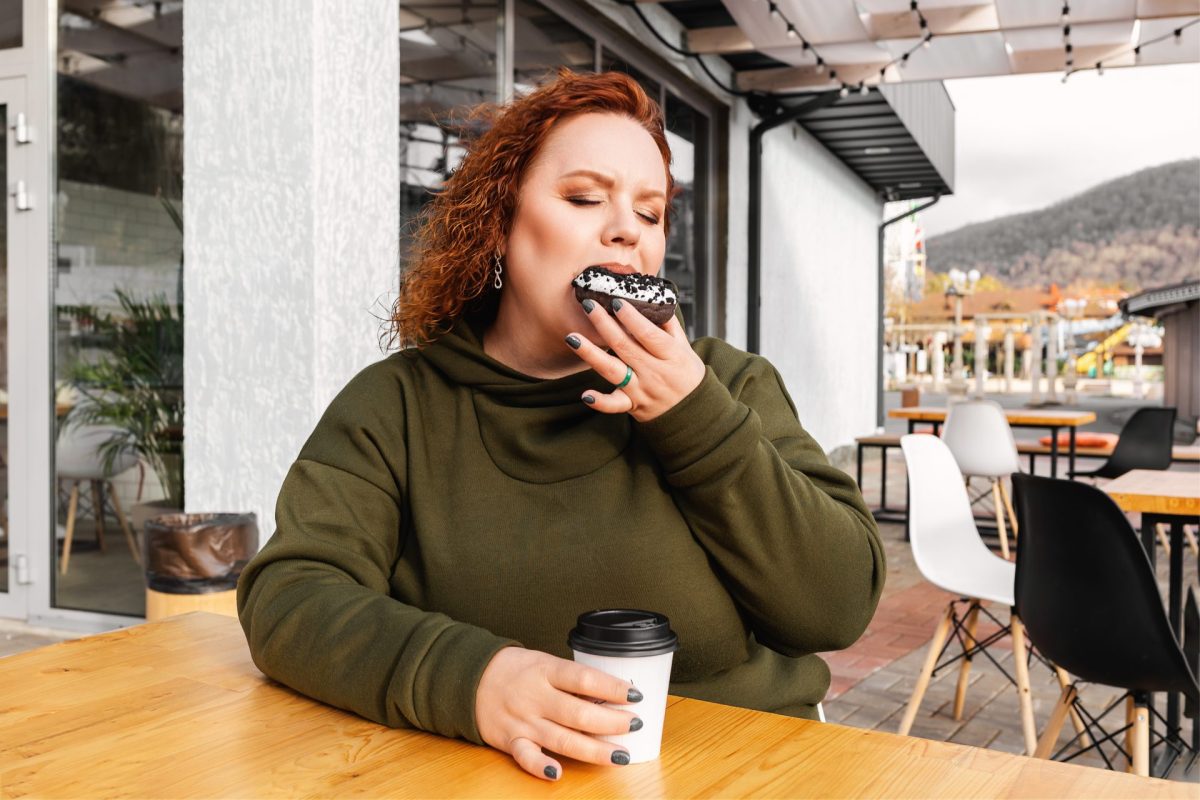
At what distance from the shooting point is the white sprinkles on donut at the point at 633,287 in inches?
39.4

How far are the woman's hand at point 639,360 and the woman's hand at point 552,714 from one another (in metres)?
0.26

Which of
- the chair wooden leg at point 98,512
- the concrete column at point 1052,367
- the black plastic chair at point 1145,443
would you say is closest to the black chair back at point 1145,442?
the black plastic chair at point 1145,443

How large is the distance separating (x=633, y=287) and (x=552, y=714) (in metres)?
0.40

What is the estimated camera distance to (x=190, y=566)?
2744 mm

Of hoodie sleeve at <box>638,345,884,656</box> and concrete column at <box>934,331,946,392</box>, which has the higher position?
concrete column at <box>934,331,946,392</box>

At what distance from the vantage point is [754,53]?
7512 millimetres

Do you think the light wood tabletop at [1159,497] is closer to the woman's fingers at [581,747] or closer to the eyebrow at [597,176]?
the eyebrow at [597,176]

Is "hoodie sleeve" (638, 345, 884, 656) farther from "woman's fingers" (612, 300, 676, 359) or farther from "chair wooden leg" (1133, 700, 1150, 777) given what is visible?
"chair wooden leg" (1133, 700, 1150, 777)

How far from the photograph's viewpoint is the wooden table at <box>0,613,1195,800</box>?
2.66ft

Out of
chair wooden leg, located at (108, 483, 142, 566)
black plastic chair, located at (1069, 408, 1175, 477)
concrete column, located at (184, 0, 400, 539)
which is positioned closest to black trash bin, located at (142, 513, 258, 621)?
concrete column, located at (184, 0, 400, 539)

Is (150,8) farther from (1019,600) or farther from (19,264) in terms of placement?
(1019,600)

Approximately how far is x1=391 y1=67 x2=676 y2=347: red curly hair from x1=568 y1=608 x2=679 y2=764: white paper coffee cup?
0.64 meters

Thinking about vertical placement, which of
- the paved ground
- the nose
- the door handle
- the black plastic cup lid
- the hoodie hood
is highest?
the door handle

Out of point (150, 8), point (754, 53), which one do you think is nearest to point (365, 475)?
point (150, 8)
